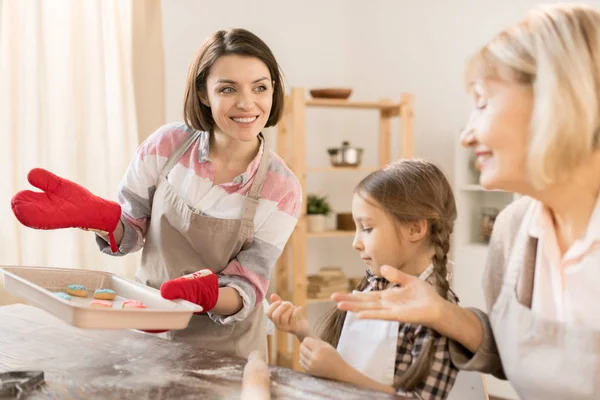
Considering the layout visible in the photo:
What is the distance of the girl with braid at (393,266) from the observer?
1.14 meters

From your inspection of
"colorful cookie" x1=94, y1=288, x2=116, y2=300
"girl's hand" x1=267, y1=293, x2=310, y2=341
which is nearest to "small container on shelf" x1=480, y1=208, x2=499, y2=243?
"girl's hand" x1=267, y1=293, x2=310, y2=341

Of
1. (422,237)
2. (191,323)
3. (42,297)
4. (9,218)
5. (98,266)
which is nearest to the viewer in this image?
(42,297)

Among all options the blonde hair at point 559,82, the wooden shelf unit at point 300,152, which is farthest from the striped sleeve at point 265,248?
the wooden shelf unit at point 300,152

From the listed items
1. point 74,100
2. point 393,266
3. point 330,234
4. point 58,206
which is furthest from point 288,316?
point 330,234

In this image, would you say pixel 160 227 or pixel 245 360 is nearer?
pixel 245 360

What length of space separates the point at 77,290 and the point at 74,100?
1619 millimetres

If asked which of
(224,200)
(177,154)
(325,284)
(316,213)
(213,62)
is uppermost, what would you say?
(213,62)

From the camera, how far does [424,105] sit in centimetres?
386

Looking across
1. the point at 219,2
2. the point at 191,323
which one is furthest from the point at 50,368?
the point at 219,2

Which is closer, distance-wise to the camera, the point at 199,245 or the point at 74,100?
the point at 199,245

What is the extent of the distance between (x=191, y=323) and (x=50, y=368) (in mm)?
472

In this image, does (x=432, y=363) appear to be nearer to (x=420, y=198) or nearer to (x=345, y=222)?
(x=420, y=198)

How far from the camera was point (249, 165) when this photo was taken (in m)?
1.58

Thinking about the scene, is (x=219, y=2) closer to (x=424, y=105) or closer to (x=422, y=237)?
(x=424, y=105)
